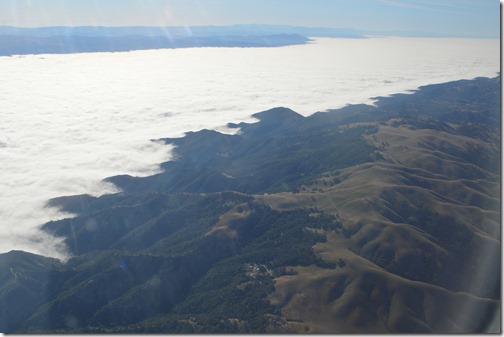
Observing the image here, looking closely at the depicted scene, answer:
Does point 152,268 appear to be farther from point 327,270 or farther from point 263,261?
point 327,270

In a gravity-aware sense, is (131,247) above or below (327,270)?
below

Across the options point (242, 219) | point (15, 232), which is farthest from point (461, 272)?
point (15, 232)

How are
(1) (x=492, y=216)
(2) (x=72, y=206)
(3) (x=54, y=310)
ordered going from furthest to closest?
(2) (x=72, y=206)
(1) (x=492, y=216)
(3) (x=54, y=310)

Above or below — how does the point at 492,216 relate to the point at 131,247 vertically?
above

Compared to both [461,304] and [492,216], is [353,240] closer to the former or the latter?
[461,304]

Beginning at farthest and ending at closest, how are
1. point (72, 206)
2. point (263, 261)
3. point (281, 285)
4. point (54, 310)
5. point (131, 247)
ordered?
point (72, 206)
point (131, 247)
point (263, 261)
point (54, 310)
point (281, 285)

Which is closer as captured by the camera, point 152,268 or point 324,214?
point 152,268

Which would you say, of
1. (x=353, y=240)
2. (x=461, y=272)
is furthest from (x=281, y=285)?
(x=461, y=272)

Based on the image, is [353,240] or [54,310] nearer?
[54,310]

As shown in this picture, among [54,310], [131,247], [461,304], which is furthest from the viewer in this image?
[131,247]
